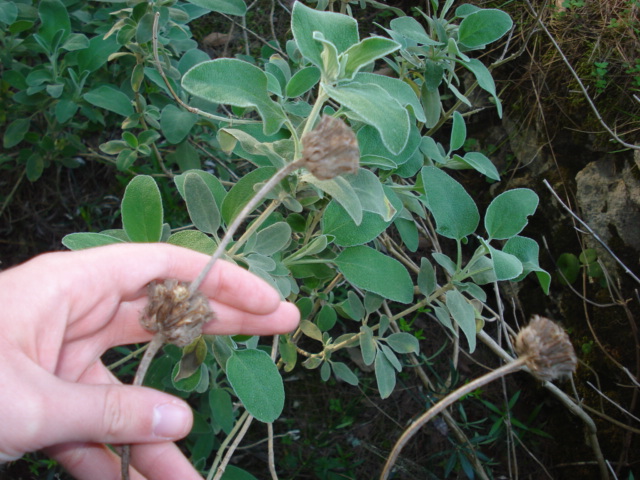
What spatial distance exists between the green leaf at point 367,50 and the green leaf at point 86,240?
21.3 inches

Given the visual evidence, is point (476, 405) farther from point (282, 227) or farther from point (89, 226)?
point (89, 226)

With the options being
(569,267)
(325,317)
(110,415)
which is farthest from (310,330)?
(569,267)

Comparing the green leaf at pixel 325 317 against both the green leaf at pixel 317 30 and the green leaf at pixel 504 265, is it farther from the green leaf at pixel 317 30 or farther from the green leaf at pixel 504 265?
the green leaf at pixel 317 30

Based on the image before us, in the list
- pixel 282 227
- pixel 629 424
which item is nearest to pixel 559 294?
pixel 629 424

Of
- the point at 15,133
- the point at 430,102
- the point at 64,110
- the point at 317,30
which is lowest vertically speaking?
the point at 15,133

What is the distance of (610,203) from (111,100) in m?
1.73

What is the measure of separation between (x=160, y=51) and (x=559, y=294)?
1.67 m

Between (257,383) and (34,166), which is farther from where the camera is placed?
(34,166)

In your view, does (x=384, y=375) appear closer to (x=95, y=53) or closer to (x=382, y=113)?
(x=382, y=113)

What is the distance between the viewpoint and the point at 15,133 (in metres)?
1.91

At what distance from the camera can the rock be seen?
1885 mm

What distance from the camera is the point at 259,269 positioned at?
1031 mm

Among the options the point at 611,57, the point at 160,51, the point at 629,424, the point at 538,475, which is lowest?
the point at 538,475

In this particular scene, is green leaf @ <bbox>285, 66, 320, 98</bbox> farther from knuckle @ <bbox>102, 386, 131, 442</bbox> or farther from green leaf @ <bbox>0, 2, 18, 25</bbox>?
green leaf @ <bbox>0, 2, 18, 25</bbox>
